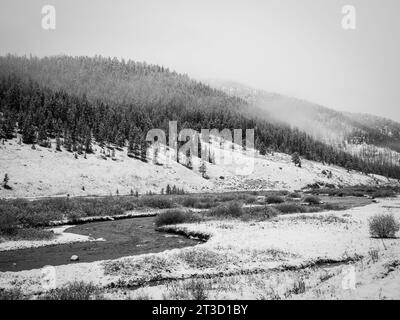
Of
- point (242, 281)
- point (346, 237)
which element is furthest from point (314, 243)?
point (242, 281)

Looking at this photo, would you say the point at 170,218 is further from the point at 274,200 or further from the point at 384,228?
the point at 274,200

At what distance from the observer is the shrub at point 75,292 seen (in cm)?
1137

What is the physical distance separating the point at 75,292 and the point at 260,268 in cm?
933

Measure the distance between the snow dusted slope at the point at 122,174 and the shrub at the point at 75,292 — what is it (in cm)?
5049

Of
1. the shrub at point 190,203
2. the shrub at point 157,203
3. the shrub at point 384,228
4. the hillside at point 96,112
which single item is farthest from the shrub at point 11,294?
the hillside at point 96,112

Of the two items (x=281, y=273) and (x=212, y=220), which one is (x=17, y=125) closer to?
(x=212, y=220)

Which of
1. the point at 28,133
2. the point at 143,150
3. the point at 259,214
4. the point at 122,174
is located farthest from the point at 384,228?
the point at 143,150

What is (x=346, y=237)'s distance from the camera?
79.8 ft

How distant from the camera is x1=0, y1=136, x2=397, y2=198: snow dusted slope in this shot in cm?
6556

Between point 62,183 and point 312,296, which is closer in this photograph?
point 312,296

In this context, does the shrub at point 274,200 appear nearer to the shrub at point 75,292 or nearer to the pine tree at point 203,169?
the pine tree at point 203,169

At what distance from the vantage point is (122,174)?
83.8 m

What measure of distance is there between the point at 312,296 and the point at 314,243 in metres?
13.0

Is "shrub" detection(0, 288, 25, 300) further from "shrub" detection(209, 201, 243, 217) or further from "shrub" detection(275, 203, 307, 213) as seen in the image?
"shrub" detection(275, 203, 307, 213)
